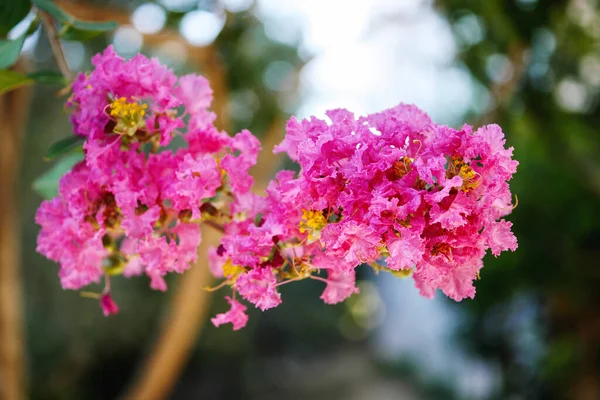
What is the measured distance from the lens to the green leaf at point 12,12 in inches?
28.4

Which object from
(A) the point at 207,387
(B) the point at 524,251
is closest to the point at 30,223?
(A) the point at 207,387

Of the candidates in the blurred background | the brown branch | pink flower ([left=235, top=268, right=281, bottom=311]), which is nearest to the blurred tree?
the blurred background

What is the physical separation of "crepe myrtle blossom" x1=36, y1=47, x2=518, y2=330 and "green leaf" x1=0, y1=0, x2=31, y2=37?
0.16 metres

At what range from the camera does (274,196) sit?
62 cm

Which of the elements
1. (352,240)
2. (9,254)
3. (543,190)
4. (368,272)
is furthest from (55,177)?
(368,272)

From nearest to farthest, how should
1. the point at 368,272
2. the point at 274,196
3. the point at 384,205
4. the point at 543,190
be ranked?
the point at 384,205
the point at 274,196
the point at 543,190
the point at 368,272

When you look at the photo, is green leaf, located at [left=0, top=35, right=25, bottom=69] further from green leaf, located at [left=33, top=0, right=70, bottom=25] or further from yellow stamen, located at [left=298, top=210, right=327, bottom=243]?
yellow stamen, located at [left=298, top=210, right=327, bottom=243]

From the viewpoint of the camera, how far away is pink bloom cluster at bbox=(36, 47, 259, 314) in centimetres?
62

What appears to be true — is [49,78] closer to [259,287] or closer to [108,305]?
[108,305]

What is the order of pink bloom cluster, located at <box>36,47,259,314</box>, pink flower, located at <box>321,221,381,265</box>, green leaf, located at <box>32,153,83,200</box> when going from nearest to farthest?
pink flower, located at <box>321,221,381,265</box>
pink bloom cluster, located at <box>36,47,259,314</box>
green leaf, located at <box>32,153,83,200</box>

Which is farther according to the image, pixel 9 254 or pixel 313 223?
pixel 9 254

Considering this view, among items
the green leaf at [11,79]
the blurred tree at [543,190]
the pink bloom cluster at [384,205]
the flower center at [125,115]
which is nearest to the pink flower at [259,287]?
the pink bloom cluster at [384,205]

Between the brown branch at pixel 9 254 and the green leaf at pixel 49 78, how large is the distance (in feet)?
4.91

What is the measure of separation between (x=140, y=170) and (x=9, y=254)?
1.77 metres
